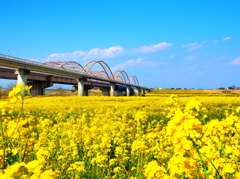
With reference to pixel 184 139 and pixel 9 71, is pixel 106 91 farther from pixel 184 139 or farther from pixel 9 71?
pixel 184 139

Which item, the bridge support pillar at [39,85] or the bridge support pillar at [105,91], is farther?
the bridge support pillar at [105,91]

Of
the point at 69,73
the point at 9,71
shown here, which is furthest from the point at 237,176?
the point at 69,73

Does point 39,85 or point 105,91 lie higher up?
point 39,85

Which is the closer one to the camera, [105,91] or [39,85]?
[39,85]

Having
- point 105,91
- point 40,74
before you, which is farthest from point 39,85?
point 105,91

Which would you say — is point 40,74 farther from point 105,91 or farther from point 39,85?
point 105,91

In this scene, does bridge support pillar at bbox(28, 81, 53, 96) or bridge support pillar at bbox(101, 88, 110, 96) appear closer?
bridge support pillar at bbox(28, 81, 53, 96)

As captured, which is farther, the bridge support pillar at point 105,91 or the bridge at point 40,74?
the bridge support pillar at point 105,91

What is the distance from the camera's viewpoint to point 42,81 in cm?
5622

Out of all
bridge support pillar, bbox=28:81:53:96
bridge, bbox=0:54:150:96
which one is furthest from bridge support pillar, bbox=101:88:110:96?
bridge support pillar, bbox=28:81:53:96

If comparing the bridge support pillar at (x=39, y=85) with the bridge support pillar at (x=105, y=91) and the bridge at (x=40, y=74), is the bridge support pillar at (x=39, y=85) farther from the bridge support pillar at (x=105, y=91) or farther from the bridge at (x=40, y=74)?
the bridge support pillar at (x=105, y=91)

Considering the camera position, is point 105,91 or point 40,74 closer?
point 40,74

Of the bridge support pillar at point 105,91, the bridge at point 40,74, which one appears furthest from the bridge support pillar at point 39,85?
the bridge support pillar at point 105,91

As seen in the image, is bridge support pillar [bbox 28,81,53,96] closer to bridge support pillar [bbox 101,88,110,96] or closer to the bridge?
the bridge
